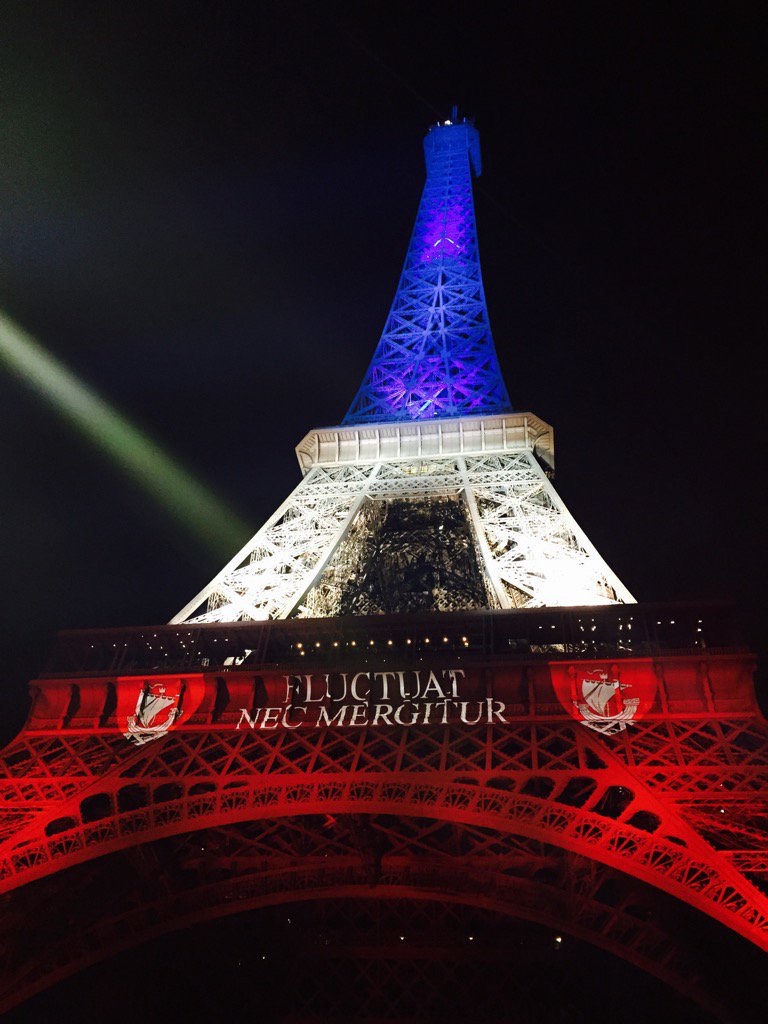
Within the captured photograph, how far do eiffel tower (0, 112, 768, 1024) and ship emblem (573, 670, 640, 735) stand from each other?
4cm

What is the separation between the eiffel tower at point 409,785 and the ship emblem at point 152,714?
0.14 ft

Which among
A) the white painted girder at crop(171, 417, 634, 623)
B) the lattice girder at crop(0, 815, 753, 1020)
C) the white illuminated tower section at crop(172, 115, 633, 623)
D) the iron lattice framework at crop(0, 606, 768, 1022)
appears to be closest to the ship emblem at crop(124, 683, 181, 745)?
the iron lattice framework at crop(0, 606, 768, 1022)

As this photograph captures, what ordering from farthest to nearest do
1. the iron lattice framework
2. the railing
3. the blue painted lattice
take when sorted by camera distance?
the blue painted lattice → the railing → the iron lattice framework

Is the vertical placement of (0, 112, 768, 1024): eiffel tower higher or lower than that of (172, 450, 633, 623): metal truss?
lower

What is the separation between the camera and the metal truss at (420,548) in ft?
61.5

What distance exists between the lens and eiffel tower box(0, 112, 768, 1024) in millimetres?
13055

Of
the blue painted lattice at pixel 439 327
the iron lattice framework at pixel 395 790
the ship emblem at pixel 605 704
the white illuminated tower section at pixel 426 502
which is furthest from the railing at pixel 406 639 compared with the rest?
the blue painted lattice at pixel 439 327

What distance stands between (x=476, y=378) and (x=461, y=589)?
807 centimetres

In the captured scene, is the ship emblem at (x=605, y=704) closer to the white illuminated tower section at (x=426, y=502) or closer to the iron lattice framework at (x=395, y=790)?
the iron lattice framework at (x=395, y=790)

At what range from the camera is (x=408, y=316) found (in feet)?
115

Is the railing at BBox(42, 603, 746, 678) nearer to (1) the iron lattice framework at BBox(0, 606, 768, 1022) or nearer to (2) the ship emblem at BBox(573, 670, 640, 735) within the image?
(1) the iron lattice framework at BBox(0, 606, 768, 1022)

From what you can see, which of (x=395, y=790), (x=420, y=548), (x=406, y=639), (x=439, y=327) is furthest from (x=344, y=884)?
(x=439, y=327)

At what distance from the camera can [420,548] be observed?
30375mm

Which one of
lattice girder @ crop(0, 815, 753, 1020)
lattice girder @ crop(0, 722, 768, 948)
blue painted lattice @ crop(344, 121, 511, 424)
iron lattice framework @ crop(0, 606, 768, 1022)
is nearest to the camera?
lattice girder @ crop(0, 722, 768, 948)
